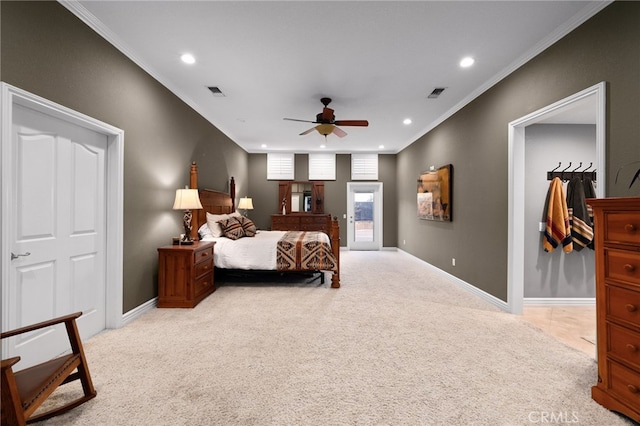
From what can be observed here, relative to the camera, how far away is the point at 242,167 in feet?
25.2

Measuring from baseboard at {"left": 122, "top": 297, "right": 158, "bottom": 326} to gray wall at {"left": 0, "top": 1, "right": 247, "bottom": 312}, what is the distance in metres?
0.06

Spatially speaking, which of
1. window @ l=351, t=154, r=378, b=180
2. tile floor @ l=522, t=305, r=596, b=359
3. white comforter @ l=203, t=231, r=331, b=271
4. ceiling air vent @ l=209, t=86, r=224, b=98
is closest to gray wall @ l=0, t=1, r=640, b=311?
tile floor @ l=522, t=305, r=596, b=359

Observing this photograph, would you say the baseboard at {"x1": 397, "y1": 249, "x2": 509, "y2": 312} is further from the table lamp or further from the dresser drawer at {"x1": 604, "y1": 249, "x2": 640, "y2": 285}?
the table lamp

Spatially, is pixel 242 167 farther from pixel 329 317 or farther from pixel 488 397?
pixel 488 397

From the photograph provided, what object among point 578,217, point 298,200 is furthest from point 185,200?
point 578,217

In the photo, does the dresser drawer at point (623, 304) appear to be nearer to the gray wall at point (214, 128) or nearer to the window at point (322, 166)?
the gray wall at point (214, 128)

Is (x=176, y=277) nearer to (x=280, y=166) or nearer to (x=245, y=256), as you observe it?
(x=245, y=256)

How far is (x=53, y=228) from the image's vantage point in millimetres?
2326

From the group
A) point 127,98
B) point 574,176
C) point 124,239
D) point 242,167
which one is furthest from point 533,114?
point 242,167

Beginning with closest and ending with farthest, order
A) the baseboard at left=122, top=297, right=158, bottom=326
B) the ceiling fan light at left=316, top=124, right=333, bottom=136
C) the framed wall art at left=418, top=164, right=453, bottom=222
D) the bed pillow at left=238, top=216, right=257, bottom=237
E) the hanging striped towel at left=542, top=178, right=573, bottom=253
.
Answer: the baseboard at left=122, top=297, right=158, bottom=326
the hanging striped towel at left=542, top=178, right=573, bottom=253
the ceiling fan light at left=316, top=124, right=333, bottom=136
the framed wall art at left=418, top=164, right=453, bottom=222
the bed pillow at left=238, top=216, right=257, bottom=237

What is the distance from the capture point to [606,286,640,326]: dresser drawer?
1.62 metres

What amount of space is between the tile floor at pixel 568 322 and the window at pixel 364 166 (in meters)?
5.36

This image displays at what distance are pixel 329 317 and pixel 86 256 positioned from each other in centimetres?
253

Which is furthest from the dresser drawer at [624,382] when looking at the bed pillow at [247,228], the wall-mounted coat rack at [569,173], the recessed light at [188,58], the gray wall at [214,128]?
the bed pillow at [247,228]
